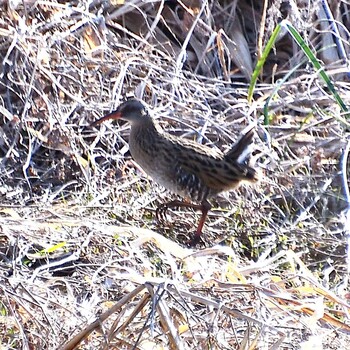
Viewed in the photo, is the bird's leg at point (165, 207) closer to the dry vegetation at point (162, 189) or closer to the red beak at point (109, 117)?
the dry vegetation at point (162, 189)

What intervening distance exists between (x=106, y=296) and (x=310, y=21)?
313 centimetres

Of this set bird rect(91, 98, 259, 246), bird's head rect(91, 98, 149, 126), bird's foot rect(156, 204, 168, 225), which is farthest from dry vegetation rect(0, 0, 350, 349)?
bird's head rect(91, 98, 149, 126)

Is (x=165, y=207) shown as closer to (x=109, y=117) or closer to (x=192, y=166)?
(x=192, y=166)

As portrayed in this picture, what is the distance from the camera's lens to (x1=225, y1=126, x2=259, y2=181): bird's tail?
6141mm

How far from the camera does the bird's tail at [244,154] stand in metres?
6.14

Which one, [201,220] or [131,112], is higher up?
[131,112]

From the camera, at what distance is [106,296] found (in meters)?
4.96

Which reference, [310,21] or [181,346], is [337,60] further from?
[181,346]

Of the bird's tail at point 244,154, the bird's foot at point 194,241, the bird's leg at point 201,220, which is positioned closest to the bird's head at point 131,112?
the bird's tail at point 244,154

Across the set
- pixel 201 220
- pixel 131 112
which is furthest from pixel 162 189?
pixel 201 220

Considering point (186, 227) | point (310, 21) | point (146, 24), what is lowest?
point (186, 227)

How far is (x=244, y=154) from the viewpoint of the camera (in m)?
6.27

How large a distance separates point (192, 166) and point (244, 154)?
29 centimetres

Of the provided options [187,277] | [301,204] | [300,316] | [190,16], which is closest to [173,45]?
[190,16]
